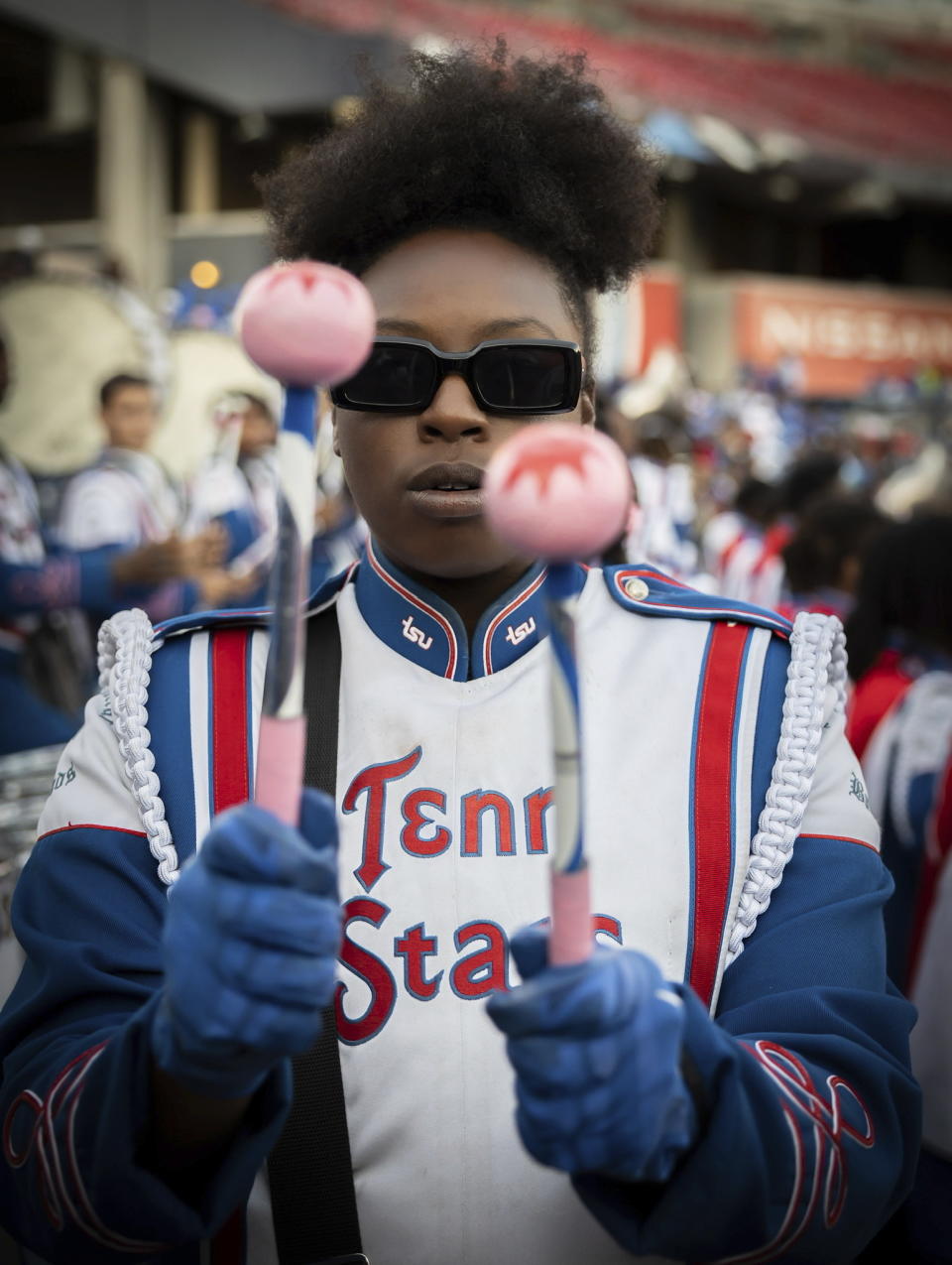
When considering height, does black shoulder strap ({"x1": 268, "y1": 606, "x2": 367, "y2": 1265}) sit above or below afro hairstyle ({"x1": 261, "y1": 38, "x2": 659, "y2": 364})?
below

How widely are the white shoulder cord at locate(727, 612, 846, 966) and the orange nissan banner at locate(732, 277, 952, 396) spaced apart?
1724cm

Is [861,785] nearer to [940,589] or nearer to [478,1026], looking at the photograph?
[478,1026]

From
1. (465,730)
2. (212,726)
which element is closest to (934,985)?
(465,730)

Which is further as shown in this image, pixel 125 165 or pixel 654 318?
pixel 654 318

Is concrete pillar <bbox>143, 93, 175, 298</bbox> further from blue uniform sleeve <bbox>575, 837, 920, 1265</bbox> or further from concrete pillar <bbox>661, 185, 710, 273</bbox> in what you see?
blue uniform sleeve <bbox>575, 837, 920, 1265</bbox>

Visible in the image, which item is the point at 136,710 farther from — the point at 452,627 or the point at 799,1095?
the point at 799,1095

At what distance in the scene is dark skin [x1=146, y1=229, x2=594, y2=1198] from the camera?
1.28 m

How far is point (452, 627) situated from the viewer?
1.38 m

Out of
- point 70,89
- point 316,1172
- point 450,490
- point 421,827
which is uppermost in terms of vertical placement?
point 70,89

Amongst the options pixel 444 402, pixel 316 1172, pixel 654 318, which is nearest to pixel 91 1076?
pixel 316 1172

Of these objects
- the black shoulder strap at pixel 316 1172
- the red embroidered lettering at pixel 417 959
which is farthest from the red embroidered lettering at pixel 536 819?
the black shoulder strap at pixel 316 1172

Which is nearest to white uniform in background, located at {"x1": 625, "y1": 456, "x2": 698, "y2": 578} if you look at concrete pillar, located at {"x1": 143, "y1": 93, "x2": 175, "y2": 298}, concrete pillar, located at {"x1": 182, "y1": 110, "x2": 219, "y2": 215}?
concrete pillar, located at {"x1": 143, "y1": 93, "x2": 175, "y2": 298}

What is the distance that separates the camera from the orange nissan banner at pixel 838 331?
18516mm

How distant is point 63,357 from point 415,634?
4.96m
